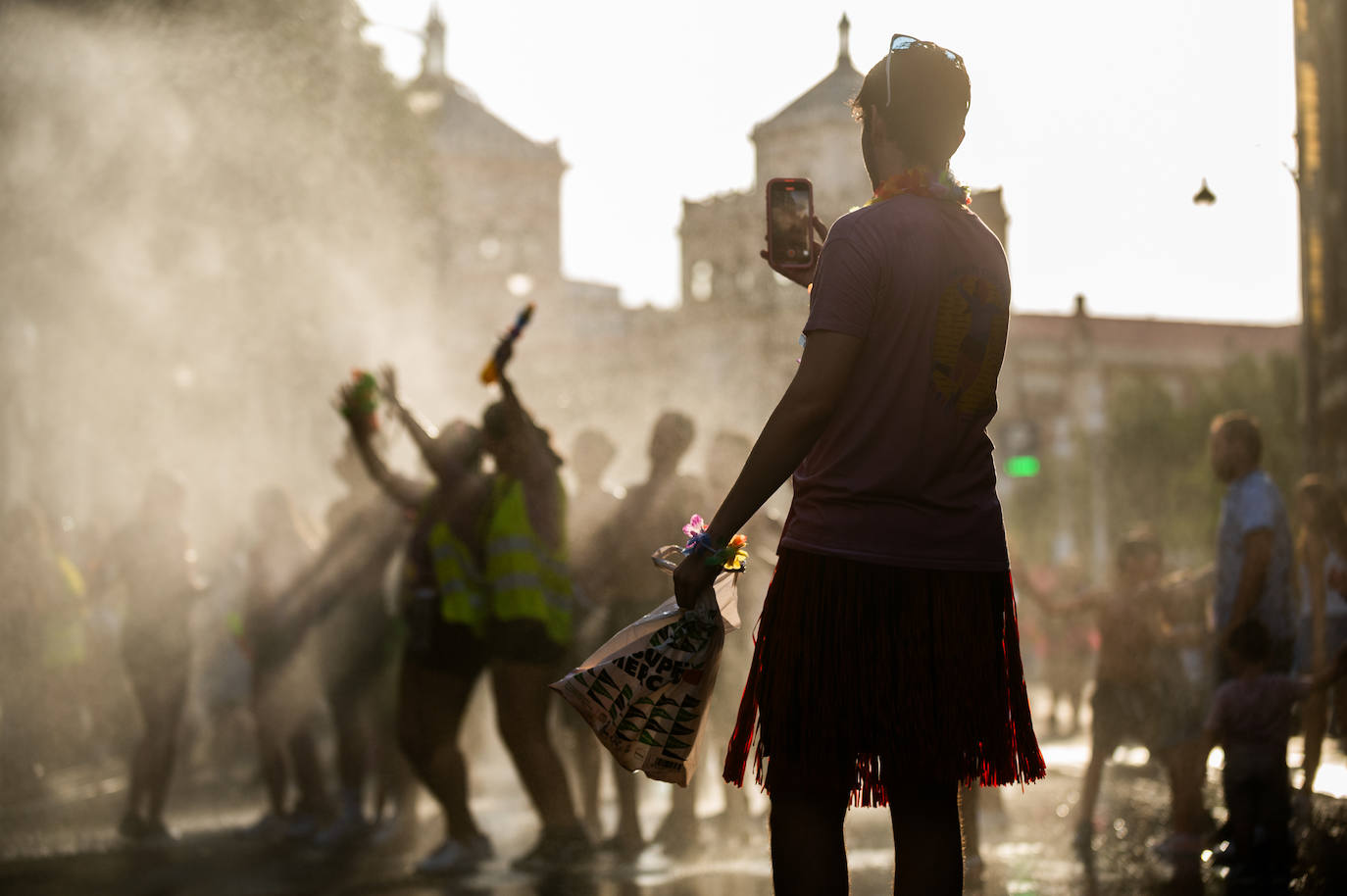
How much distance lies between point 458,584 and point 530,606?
0.35 m

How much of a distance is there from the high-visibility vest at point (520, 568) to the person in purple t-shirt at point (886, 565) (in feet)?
13.2

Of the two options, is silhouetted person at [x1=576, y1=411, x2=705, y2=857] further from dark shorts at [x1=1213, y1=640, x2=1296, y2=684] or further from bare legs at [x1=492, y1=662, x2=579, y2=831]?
dark shorts at [x1=1213, y1=640, x2=1296, y2=684]

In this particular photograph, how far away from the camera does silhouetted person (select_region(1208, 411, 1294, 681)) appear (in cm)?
714

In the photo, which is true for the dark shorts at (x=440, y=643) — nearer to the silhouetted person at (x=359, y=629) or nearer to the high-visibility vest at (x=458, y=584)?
the high-visibility vest at (x=458, y=584)

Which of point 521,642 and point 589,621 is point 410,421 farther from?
point 589,621

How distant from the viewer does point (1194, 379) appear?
85500 mm

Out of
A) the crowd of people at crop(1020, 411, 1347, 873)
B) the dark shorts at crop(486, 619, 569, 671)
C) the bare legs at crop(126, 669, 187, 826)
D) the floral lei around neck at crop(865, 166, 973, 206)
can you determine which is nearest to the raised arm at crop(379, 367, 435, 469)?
the dark shorts at crop(486, 619, 569, 671)

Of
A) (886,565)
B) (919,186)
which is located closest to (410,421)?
(919,186)

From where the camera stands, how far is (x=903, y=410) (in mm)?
3531

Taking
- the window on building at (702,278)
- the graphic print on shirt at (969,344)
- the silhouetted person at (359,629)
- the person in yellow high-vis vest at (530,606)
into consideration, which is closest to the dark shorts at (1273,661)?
the person in yellow high-vis vest at (530,606)

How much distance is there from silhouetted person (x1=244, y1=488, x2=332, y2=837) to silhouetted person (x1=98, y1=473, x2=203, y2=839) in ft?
1.14

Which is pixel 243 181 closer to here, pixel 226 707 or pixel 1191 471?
pixel 226 707

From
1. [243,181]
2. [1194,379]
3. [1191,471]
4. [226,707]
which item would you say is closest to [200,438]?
[243,181]

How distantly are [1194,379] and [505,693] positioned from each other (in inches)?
3214
